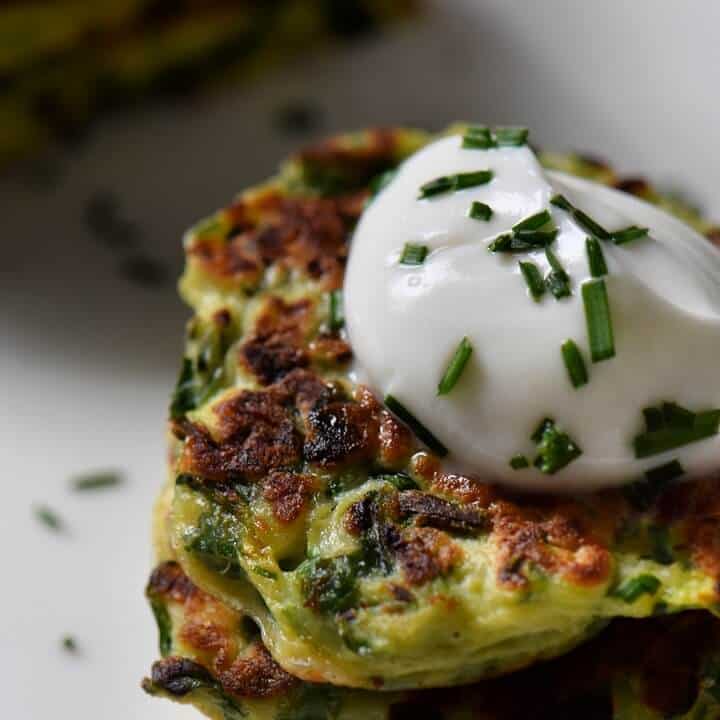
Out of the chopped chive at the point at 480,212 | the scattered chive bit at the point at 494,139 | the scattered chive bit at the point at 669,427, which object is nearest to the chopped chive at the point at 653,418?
the scattered chive bit at the point at 669,427

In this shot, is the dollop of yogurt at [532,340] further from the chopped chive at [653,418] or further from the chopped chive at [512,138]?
the chopped chive at [512,138]

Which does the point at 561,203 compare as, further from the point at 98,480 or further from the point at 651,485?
the point at 98,480

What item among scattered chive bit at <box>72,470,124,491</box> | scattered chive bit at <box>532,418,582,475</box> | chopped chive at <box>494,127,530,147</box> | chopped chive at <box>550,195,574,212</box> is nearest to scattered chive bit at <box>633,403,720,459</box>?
scattered chive bit at <box>532,418,582,475</box>

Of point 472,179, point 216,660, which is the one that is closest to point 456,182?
point 472,179

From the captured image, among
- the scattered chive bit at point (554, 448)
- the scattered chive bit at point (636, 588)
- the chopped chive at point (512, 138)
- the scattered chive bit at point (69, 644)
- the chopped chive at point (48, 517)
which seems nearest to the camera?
the scattered chive bit at point (636, 588)

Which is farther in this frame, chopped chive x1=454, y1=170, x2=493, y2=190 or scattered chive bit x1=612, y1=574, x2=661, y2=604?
chopped chive x1=454, y1=170, x2=493, y2=190

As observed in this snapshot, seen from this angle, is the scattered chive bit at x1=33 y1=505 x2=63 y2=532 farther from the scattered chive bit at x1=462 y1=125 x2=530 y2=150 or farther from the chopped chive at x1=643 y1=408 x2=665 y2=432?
the chopped chive at x1=643 y1=408 x2=665 y2=432
